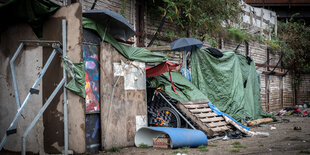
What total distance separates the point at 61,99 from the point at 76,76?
0.50 m

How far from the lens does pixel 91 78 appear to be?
20.1 ft

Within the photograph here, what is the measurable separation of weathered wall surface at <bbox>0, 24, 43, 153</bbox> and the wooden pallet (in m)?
3.74

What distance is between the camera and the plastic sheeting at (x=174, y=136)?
6.19m

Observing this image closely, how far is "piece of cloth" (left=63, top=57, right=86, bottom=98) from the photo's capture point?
548cm

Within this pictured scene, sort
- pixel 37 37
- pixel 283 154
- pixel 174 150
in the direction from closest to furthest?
1. pixel 283 154
2. pixel 37 37
3. pixel 174 150

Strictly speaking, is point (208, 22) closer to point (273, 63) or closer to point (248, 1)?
point (273, 63)

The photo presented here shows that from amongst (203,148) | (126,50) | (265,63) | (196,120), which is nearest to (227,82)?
(196,120)

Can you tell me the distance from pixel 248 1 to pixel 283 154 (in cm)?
1847

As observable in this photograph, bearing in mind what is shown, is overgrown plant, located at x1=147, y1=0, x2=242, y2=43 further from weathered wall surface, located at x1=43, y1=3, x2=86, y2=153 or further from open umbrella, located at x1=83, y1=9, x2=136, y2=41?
weathered wall surface, located at x1=43, y1=3, x2=86, y2=153

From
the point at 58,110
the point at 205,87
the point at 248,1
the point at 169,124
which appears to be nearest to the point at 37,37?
the point at 58,110

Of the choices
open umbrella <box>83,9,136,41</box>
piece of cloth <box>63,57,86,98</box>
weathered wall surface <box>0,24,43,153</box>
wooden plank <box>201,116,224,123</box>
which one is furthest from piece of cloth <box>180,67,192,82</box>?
weathered wall surface <box>0,24,43,153</box>

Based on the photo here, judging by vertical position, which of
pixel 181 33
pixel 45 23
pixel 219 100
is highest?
pixel 181 33

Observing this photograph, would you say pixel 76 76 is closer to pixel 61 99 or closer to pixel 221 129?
pixel 61 99

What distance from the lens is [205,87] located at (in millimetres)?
9953
